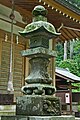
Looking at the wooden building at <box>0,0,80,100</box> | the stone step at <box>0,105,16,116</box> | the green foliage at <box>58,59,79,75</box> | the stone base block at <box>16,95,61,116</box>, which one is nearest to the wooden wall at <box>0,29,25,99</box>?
the wooden building at <box>0,0,80,100</box>

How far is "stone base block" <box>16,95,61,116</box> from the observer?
4.07 metres

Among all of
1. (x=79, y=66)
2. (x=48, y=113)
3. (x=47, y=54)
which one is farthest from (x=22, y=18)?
(x=79, y=66)

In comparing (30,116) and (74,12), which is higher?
(74,12)

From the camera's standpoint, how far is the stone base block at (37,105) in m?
4.07

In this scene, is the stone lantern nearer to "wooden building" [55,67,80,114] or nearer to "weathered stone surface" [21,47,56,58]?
"weathered stone surface" [21,47,56,58]

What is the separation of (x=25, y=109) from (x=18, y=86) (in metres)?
4.48

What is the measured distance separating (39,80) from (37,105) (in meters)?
0.43

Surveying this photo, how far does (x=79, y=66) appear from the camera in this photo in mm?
26797

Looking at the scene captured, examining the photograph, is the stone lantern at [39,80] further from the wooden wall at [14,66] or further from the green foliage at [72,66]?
the green foliage at [72,66]

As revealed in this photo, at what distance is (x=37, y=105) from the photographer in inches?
161

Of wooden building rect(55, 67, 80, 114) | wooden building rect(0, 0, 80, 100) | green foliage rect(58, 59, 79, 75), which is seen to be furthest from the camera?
green foliage rect(58, 59, 79, 75)

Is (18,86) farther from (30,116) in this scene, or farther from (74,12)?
(30,116)

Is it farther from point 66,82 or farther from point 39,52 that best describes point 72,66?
point 39,52

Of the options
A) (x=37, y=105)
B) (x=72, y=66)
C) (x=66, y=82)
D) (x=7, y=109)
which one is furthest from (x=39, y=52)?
(x=72, y=66)
